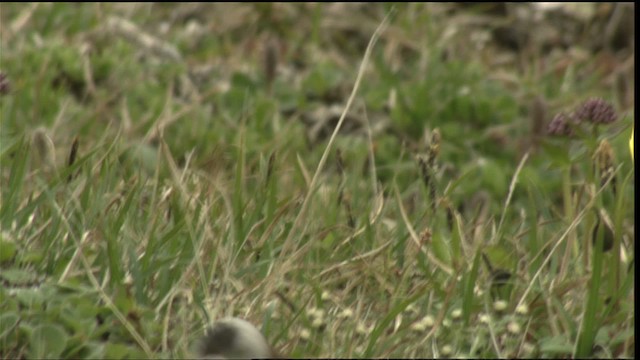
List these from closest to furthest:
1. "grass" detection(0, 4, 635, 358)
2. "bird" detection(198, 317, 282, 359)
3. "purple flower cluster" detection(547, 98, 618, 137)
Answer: "bird" detection(198, 317, 282, 359) < "grass" detection(0, 4, 635, 358) < "purple flower cluster" detection(547, 98, 618, 137)

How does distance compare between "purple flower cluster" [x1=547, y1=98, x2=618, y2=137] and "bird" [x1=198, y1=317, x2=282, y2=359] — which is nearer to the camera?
"bird" [x1=198, y1=317, x2=282, y2=359]

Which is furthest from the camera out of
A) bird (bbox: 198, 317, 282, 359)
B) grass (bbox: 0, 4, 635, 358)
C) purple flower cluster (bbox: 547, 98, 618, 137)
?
purple flower cluster (bbox: 547, 98, 618, 137)

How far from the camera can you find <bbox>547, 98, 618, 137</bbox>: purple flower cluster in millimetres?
3332

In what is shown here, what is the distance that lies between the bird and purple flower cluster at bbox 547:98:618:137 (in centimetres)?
120

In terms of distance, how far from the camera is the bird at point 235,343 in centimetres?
238

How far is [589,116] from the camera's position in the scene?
335 centimetres

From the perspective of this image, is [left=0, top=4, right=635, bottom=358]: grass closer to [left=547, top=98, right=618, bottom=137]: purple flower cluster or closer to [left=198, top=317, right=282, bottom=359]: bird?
[left=547, top=98, right=618, bottom=137]: purple flower cluster

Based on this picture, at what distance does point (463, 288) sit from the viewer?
3088 mm

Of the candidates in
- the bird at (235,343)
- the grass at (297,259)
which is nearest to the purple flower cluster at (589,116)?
the grass at (297,259)

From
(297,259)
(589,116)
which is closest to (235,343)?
(297,259)

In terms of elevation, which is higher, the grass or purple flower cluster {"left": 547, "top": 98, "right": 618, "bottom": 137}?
purple flower cluster {"left": 547, "top": 98, "right": 618, "bottom": 137}

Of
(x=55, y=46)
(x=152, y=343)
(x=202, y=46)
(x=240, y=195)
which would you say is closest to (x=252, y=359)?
(x=152, y=343)

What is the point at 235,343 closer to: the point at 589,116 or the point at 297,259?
the point at 297,259

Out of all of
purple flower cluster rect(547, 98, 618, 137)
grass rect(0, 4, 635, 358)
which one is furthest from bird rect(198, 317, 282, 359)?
purple flower cluster rect(547, 98, 618, 137)
